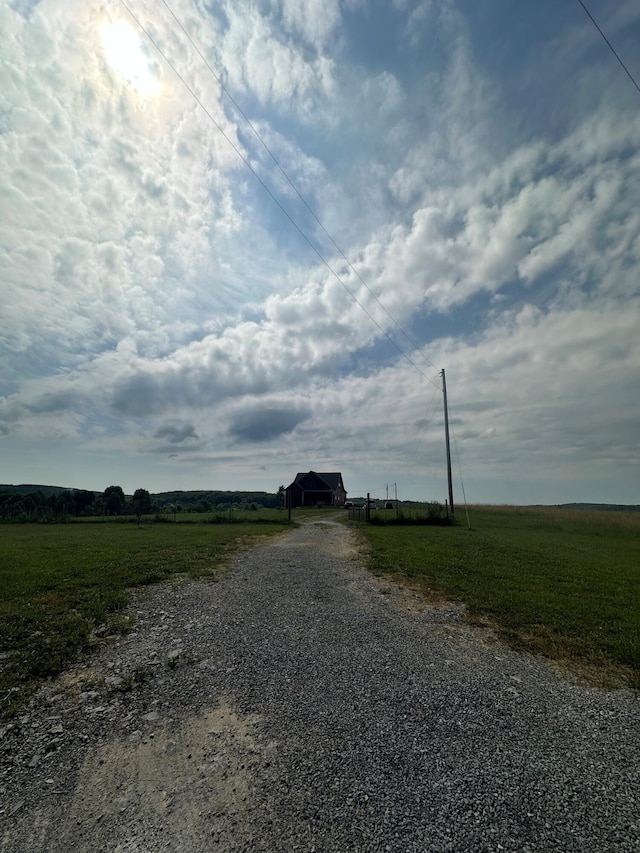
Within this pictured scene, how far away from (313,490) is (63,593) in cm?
6215

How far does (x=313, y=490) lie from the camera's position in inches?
2788

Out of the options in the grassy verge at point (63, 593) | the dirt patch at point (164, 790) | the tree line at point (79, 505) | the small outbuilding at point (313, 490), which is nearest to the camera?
the dirt patch at point (164, 790)

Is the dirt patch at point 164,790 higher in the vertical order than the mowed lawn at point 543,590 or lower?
lower

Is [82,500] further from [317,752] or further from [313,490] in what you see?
[317,752]

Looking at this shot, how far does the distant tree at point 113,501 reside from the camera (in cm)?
5797

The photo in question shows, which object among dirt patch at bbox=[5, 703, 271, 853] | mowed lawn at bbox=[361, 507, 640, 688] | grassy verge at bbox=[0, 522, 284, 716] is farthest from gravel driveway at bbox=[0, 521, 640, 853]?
mowed lawn at bbox=[361, 507, 640, 688]

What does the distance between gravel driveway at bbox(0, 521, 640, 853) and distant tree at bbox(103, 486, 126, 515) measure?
194ft

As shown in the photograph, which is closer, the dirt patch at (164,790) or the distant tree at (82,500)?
the dirt patch at (164,790)

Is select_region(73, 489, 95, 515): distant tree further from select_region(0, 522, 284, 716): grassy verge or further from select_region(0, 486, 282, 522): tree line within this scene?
select_region(0, 522, 284, 716): grassy verge

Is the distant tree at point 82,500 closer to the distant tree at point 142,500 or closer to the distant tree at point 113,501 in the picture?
the distant tree at point 113,501

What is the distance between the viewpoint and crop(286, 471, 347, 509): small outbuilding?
70.2 metres

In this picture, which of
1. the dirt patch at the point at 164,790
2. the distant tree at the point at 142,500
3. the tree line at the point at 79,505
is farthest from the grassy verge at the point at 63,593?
the distant tree at the point at 142,500

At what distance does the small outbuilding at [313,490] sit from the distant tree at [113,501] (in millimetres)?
27871

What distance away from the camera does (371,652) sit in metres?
6.80
